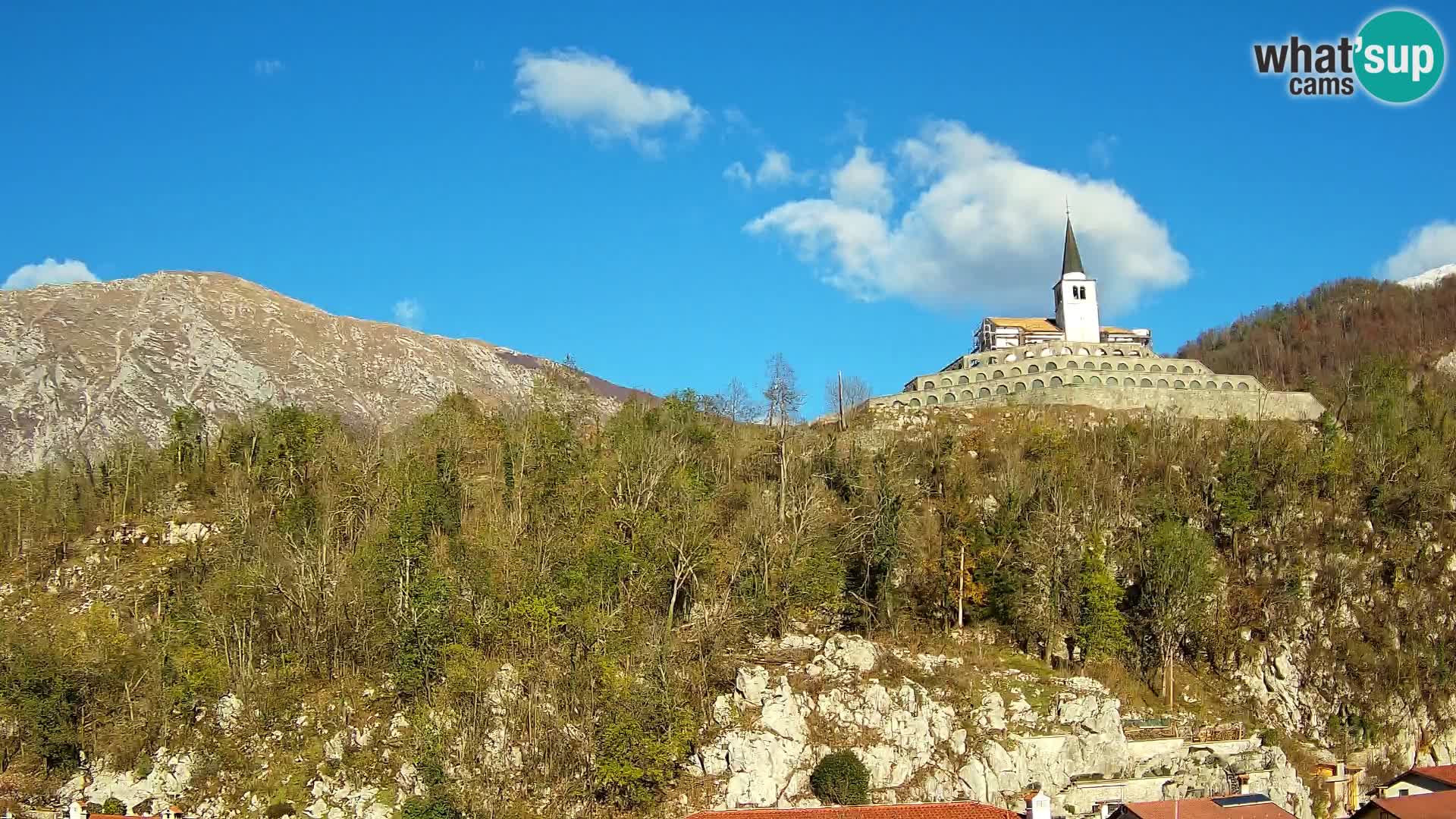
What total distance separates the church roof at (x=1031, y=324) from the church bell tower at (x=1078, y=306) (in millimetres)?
589

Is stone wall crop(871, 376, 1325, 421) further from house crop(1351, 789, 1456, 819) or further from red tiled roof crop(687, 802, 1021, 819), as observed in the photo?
red tiled roof crop(687, 802, 1021, 819)

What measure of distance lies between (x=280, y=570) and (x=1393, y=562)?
2004 inches

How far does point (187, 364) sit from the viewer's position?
9869 cm

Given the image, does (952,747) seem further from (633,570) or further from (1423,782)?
(1423,782)

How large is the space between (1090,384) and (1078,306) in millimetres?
14621

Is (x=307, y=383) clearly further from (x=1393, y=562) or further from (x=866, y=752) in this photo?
(x=1393, y=562)

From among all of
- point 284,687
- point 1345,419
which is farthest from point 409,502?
point 1345,419

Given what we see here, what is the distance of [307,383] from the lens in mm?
103375

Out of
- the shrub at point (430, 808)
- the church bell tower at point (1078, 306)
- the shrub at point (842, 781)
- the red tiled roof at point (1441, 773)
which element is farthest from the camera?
the church bell tower at point (1078, 306)

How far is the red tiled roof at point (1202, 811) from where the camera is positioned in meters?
36.7

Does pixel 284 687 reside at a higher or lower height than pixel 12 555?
lower

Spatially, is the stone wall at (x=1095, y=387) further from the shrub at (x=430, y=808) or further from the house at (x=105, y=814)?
the house at (x=105, y=814)

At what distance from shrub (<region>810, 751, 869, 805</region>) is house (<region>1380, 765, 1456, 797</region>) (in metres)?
19.2

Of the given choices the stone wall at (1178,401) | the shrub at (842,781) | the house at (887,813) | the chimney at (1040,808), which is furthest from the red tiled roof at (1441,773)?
the stone wall at (1178,401)
